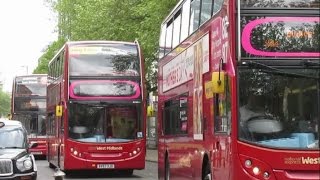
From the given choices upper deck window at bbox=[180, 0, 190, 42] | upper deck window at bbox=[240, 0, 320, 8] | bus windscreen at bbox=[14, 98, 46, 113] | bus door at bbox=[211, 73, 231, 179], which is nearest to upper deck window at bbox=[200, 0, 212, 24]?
upper deck window at bbox=[180, 0, 190, 42]

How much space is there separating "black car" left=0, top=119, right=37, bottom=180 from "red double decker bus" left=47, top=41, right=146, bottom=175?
5727 millimetres

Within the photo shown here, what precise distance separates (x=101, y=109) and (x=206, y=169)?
9.76 metres

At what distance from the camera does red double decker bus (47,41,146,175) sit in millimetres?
20594

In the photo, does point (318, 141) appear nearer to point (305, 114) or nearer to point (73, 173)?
point (305, 114)

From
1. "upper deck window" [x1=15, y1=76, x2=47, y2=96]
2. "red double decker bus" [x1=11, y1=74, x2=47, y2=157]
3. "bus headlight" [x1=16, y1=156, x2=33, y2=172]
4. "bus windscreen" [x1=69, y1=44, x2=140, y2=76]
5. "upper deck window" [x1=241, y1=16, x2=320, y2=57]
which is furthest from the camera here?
"upper deck window" [x1=15, y1=76, x2=47, y2=96]

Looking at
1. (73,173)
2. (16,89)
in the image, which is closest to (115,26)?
(16,89)

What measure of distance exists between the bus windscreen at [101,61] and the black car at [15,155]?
6.06m

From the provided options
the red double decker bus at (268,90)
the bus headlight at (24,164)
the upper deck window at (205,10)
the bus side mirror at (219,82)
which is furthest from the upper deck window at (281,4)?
the bus headlight at (24,164)

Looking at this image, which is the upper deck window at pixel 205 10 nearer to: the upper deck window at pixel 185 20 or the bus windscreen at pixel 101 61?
the upper deck window at pixel 185 20

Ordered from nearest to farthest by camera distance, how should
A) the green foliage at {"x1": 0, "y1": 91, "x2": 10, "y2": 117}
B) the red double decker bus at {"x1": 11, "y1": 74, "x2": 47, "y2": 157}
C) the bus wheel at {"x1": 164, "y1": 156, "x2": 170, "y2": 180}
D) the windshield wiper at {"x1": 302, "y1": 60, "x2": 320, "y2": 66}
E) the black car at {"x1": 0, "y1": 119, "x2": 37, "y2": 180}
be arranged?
the windshield wiper at {"x1": 302, "y1": 60, "x2": 320, "y2": 66} < the black car at {"x1": 0, "y1": 119, "x2": 37, "y2": 180} < the bus wheel at {"x1": 164, "y1": 156, "x2": 170, "y2": 180} < the red double decker bus at {"x1": 11, "y1": 74, "x2": 47, "y2": 157} < the green foliage at {"x1": 0, "y1": 91, "x2": 10, "y2": 117}

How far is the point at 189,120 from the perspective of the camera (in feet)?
41.7

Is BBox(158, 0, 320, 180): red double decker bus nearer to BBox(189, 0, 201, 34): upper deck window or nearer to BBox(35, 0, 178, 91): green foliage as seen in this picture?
BBox(189, 0, 201, 34): upper deck window

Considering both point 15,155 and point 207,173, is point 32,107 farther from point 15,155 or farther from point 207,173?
point 207,173

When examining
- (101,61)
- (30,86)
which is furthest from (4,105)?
(101,61)
